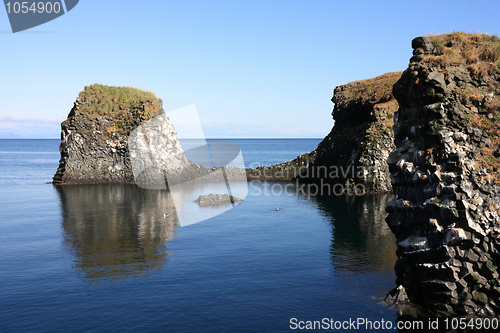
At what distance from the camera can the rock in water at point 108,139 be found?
418ft

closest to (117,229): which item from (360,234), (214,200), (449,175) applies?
(214,200)

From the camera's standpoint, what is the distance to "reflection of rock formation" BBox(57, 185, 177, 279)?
48781 mm

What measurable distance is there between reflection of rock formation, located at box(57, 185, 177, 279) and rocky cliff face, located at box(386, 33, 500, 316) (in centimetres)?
2823

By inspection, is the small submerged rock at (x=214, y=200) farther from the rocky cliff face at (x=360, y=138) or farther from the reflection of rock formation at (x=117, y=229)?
the rocky cliff face at (x=360, y=138)

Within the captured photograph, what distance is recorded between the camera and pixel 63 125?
132 metres

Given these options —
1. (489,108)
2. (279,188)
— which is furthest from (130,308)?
(279,188)

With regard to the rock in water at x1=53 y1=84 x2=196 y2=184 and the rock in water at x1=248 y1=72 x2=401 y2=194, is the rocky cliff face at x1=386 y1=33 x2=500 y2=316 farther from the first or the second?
the rock in water at x1=53 y1=84 x2=196 y2=184

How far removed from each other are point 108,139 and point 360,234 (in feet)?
301

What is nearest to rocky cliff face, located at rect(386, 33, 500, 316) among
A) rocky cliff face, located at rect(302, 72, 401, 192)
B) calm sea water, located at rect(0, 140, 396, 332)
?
calm sea water, located at rect(0, 140, 396, 332)

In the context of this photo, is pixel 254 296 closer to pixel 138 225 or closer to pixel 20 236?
pixel 138 225

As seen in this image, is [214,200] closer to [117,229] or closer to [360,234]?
[117,229]

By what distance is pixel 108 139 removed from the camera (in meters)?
130

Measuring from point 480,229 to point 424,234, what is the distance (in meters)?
4.55
